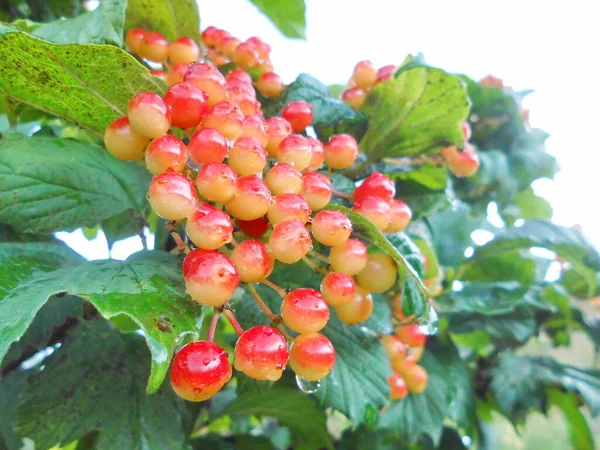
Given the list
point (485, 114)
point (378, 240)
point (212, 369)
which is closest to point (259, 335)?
point (212, 369)

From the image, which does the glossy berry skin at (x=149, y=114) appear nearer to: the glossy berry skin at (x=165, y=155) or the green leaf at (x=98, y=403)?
the glossy berry skin at (x=165, y=155)

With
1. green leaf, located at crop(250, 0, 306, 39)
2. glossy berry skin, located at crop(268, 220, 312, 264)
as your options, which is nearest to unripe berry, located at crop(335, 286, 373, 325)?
glossy berry skin, located at crop(268, 220, 312, 264)

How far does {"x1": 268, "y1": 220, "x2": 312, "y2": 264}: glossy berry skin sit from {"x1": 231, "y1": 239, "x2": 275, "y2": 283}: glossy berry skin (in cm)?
1

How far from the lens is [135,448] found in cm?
64

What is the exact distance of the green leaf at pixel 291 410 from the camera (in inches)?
36.3

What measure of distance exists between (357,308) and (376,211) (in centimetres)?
10

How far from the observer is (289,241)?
0.46 m

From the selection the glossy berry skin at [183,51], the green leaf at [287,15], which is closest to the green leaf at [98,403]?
the glossy berry skin at [183,51]

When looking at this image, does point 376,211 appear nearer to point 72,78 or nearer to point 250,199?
point 250,199

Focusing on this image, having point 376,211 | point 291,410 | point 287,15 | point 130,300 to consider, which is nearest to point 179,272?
point 130,300

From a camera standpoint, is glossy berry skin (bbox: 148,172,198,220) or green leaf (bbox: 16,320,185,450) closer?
glossy berry skin (bbox: 148,172,198,220)

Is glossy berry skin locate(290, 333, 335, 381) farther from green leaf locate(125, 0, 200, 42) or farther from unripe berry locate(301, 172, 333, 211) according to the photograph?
green leaf locate(125, 0, 200, 42)

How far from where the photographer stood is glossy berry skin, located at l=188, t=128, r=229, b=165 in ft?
1.61

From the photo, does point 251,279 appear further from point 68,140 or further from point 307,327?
point 68,140
